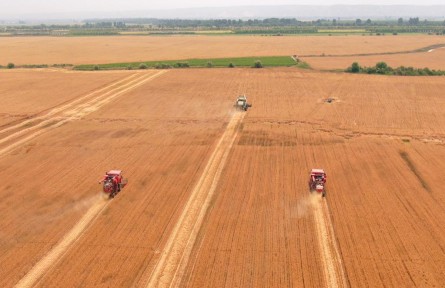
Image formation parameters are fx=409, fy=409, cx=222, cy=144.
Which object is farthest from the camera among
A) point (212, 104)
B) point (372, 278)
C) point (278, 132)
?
point (212, 104)

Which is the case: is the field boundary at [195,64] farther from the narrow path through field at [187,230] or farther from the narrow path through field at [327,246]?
the narrow path through field at [327,246]

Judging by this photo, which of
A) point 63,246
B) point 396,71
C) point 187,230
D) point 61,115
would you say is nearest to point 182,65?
point 61,115

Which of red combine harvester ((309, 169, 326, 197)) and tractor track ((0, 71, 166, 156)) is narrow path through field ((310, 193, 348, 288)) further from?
tractor track ((0, 71, 166, 156))

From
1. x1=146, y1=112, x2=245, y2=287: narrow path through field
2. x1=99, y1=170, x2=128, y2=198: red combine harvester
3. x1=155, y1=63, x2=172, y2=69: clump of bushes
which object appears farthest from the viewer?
x1=155, y1=63, x2=172, y2=69: clump of bushes

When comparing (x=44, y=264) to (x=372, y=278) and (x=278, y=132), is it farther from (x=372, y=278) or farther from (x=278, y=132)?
(x=278, y=132)

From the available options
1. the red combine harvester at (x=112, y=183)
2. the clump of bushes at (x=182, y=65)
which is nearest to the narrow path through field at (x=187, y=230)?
the red combine harvester at (x=112, y=183)

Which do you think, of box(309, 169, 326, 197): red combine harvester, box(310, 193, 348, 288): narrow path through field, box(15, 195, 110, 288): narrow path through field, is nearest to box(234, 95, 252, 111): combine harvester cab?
box(309, 169, 326, 197): red combine harvester

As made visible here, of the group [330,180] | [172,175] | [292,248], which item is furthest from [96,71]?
[292,248]

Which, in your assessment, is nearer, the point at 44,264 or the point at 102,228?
the point at 44,264
